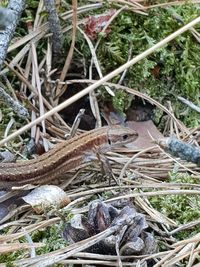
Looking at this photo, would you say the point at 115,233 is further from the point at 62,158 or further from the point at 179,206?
the point at 62,158

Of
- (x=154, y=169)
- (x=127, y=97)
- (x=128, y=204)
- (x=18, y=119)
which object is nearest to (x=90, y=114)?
(x=127, y=97)

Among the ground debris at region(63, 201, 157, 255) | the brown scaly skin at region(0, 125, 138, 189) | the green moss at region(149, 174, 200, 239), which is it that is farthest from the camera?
the brown scaly skin at region(0, 125, 138, 189)

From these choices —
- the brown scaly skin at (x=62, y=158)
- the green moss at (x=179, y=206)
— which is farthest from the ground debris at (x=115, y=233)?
the brown scaly skin at (x=62, y=158)

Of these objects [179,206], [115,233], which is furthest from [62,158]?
[115,233]

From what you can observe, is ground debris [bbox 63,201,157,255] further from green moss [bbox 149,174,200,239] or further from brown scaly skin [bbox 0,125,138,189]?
brown scaly skin [bbox 0,125,138,189]

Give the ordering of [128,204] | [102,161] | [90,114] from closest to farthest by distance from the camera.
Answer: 1. [128,204]
2. [102,161]
3. [90,114]

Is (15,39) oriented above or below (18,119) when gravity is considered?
above

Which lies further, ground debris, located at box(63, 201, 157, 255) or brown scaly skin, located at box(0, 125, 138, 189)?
brown scaly skin, located at box(0, 125, 138, 189)

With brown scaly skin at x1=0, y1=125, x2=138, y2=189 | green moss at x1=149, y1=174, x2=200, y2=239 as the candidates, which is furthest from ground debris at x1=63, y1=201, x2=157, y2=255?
brown scaly skin at x1=0, y1=125, x2=138, y2=189

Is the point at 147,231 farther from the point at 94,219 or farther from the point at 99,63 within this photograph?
the point at 99,63

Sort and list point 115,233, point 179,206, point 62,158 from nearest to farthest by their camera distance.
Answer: point 115,233 < point 179,206 < point 62,158

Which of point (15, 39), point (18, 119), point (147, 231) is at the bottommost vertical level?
point (147, 231)
